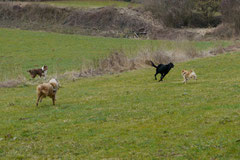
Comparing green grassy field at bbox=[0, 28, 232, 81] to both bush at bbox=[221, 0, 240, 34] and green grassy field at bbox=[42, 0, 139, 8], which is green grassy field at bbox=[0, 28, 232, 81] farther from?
green grassy field at bbox=[42, 0, 139, 8]

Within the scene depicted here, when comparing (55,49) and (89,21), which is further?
(89,21)

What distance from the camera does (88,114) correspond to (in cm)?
1442

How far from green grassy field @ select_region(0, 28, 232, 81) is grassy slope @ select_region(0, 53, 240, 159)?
14355 mm

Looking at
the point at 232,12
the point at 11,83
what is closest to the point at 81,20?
the point at 232,12

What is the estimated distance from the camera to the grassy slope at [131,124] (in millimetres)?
9766

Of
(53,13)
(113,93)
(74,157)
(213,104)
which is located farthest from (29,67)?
(53,13)

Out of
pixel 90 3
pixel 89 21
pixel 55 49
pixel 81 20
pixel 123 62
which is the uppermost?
pixel 90 3

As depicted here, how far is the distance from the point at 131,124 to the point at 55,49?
3838 cm

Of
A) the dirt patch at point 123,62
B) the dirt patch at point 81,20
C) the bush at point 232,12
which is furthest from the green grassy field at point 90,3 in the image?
the dirt patch at point 123,62

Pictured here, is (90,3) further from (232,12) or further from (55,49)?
(55,49)

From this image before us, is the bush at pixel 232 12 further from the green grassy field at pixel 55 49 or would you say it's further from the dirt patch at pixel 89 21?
the green grassy field at pixel 55 49

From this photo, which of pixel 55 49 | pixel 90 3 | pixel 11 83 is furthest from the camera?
pixel 90 3

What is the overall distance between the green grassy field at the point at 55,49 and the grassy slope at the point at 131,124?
565 inches

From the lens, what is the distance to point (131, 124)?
12.4 metres
